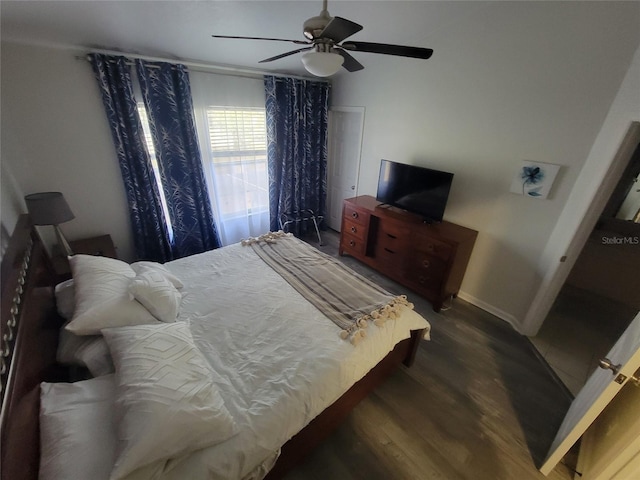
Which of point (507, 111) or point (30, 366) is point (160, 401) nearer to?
point (30, 366)

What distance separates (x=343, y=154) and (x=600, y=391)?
348 cm

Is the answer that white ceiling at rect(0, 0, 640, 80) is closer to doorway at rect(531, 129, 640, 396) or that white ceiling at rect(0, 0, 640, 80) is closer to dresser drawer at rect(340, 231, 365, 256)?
doorway at rect(531, 129, 640, 396)

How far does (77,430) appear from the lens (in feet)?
3.07

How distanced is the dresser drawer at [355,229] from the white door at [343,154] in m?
0.67

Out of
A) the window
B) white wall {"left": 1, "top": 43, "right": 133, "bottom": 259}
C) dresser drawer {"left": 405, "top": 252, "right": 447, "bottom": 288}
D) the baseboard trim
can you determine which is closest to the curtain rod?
white wall {"left": 1, "top": 43, "right": 133, "bottom": 259}

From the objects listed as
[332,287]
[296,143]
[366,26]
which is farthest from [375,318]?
[296,143]

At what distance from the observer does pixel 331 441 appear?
155 cm

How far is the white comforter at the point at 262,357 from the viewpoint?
3.34ft

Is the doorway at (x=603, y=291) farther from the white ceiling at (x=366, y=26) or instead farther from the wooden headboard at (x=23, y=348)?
the wooden headboard at (x=23, y=348)

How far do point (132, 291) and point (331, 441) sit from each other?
4.81ft

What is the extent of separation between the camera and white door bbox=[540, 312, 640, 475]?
40.9 inches

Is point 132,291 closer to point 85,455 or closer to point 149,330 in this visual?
point 149,330

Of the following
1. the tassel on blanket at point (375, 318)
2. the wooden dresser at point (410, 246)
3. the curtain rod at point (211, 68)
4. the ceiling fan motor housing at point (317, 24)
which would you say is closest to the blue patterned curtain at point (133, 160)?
the curtain rod at point (211, 68)

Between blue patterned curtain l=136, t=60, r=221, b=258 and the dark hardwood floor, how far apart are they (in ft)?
8.40
